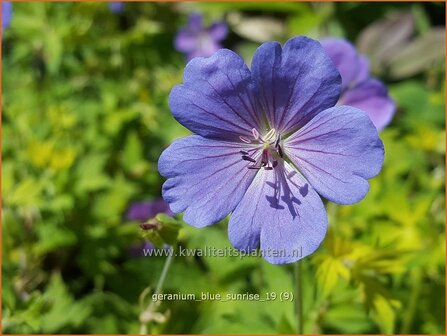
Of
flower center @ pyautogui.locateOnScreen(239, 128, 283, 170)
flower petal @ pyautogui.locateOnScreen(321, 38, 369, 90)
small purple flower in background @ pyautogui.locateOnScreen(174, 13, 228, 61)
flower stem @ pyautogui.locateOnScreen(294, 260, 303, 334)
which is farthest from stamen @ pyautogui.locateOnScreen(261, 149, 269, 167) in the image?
small purple flower in background @ pyautogui.locateOnScreen(174, 13, 228, 61)

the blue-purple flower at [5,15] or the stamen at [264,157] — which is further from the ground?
the blue-purple flower at [5,15]

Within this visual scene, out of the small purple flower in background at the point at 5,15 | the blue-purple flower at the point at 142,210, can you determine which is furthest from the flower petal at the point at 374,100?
the small purple flower in background at the point at 5,15

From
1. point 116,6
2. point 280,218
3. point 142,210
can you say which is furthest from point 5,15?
point 280,218

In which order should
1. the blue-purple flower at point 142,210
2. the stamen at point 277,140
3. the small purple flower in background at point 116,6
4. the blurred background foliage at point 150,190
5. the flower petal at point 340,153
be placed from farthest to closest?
the small purple flower in background at point 116,6 → the blue-purple flower at point 142,210 → the blurred background foliage at point 150,190 → the stamen at point 277,140 → the flower petal at point 340,153

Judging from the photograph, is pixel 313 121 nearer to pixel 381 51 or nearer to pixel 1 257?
pixel 1 257

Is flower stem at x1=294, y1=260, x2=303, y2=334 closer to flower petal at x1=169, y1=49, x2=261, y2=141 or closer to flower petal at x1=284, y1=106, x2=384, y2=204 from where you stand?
flower petal at x1=284, y1=106, x2=384, y2=204

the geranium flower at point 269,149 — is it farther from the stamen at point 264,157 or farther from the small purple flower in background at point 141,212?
the small purple flower in background at point 141,212
